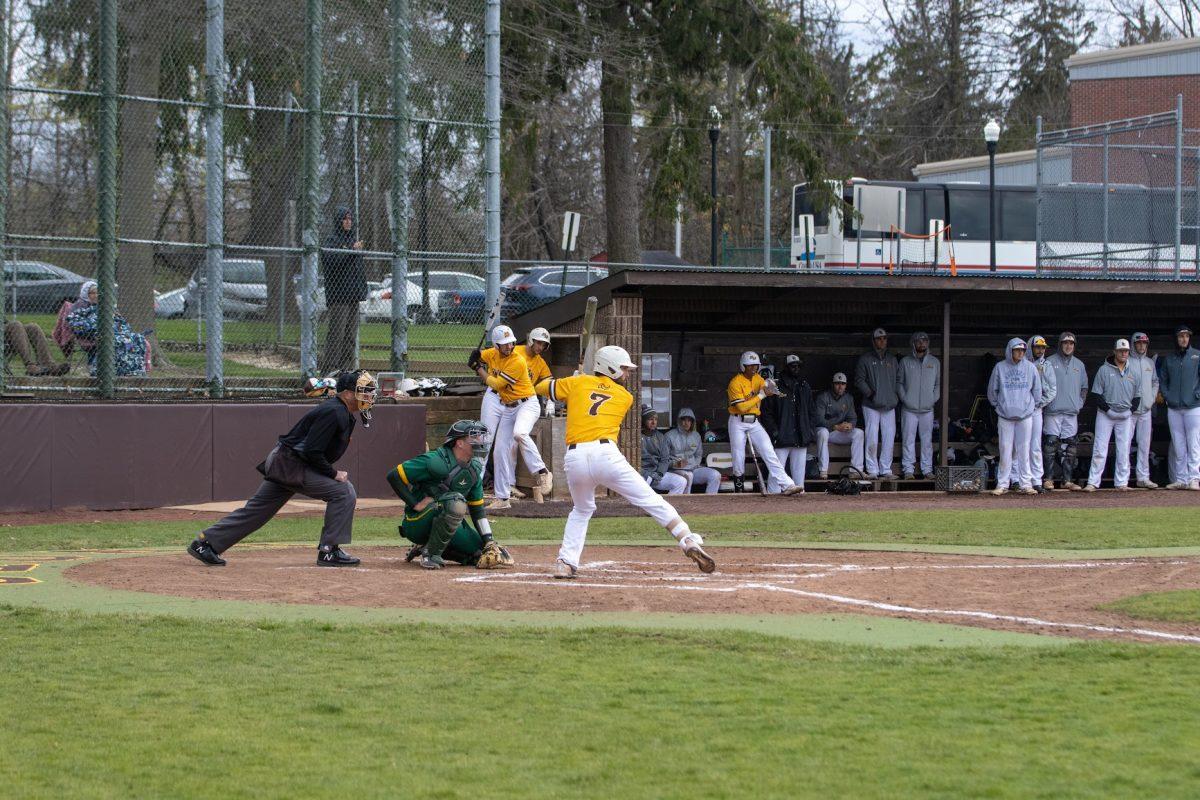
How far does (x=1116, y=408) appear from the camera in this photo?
19.8 m

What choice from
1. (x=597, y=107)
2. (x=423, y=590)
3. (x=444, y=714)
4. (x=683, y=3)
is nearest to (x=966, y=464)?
(x=683, y=3)

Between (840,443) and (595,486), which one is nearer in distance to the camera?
(595,486)

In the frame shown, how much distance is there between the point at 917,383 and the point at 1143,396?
3117 millimetres

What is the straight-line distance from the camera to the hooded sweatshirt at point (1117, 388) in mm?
19797

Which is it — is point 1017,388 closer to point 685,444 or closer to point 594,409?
point 685,444

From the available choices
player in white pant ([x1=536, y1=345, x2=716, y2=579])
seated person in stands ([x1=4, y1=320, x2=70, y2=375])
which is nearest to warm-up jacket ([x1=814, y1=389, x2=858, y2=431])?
player in white pant ([x1=536, y1=345, x2=716, y2=579])

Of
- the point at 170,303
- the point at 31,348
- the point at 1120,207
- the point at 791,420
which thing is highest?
the point at 1120,207

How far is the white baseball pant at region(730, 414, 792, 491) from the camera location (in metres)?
18.7

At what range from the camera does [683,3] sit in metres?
25.9

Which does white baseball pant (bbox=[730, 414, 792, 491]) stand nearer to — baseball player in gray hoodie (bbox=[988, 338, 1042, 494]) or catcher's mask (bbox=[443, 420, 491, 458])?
baseball player in gray hoodie (bbox=[988, 338, 1042, 494])

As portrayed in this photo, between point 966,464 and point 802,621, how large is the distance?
12967mm

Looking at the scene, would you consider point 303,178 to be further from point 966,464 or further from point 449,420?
point 966,464

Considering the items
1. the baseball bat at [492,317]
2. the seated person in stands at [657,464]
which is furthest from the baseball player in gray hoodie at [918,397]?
the baseball bat at [492,317]

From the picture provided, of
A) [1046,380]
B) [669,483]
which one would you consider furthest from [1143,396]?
[669,483]
